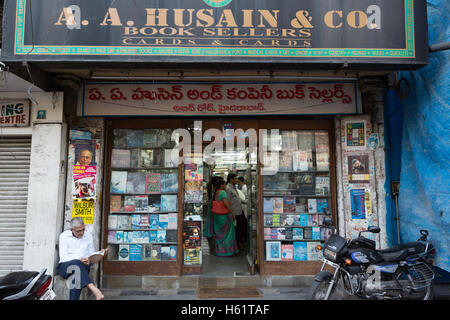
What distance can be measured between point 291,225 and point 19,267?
456 centimetres

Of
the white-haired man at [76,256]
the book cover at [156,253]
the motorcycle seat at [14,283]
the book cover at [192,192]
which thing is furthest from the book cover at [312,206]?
the motorcycle seat at [14,283]

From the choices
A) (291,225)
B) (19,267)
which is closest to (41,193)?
(19,267)

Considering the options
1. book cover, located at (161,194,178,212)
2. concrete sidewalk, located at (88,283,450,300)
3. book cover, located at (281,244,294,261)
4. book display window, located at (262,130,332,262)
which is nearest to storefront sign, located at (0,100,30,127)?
book cover, located at (161,194,178,212)

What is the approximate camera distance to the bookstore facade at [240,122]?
4227mm

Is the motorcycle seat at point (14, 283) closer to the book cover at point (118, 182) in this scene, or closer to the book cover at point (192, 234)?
the book cover at point (118, 182)

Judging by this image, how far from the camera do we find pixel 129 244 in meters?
5.52

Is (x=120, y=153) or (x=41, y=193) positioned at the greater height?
(x=120, y=153)

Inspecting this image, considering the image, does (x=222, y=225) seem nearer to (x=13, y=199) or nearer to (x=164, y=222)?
(x=164, y=222)

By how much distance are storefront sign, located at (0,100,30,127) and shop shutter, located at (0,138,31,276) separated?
376 millimetres

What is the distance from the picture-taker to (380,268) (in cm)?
419

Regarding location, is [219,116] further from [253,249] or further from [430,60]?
[430,60]

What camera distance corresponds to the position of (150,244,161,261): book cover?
17.9 ft

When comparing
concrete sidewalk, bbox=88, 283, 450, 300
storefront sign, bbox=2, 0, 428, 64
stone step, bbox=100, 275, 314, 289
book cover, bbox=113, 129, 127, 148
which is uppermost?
storefront sign, bbox=2, 0, 428, 64

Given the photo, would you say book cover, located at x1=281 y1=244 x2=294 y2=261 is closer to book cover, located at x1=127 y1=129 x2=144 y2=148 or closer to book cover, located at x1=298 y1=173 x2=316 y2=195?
book cover, located at x1=298 y1=173 x2=316 y2=195
